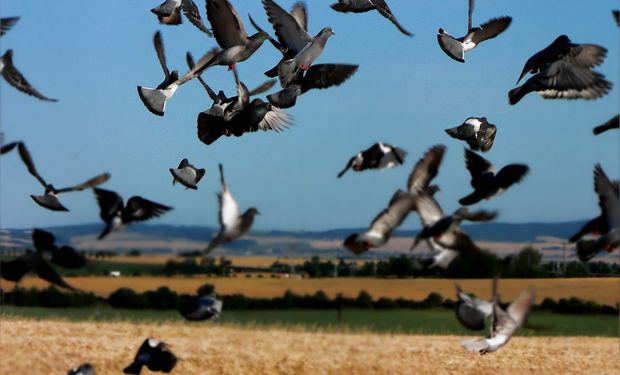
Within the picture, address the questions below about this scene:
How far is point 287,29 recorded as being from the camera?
9156 millimetres

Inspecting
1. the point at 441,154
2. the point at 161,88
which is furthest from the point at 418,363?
the point at 161,88

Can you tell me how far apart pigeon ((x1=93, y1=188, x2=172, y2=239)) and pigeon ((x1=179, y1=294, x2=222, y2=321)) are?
1505mm

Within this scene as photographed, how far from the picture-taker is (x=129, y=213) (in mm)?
9688

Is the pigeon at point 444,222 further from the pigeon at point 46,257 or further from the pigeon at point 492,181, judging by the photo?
the pigeon at point 46,257

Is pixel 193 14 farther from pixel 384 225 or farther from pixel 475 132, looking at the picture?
pixel 475 132

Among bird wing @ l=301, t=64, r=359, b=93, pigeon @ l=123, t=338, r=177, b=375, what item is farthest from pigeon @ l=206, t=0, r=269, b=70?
pigeon @ l=123, t=338, r=177, b=375

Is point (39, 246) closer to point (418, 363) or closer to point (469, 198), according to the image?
point (469, 198)

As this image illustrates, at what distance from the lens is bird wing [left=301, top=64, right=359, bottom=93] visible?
992 centimetres

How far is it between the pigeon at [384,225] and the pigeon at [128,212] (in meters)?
1.83

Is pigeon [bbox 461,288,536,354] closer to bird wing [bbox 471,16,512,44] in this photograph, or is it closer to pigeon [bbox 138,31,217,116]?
bird wing [bbox 471,16,512,44]

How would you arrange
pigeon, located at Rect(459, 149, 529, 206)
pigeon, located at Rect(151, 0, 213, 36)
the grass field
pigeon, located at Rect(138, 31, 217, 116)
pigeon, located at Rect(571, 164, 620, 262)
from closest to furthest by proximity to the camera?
pigeon, located at Rect(571, 164, 620, 262) < pigeon, located at Rect(138, 31, 217, 116) < pigeon, located at Rect(459, 149, 529, 206) < pigeon, located at Rect(151, 0, 213, 36) < the grass field

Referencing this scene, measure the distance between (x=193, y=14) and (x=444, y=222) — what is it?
317cm

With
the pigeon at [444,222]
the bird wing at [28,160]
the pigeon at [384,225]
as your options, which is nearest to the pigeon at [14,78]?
the bird wing at [28,160]

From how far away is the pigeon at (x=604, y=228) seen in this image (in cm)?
866
